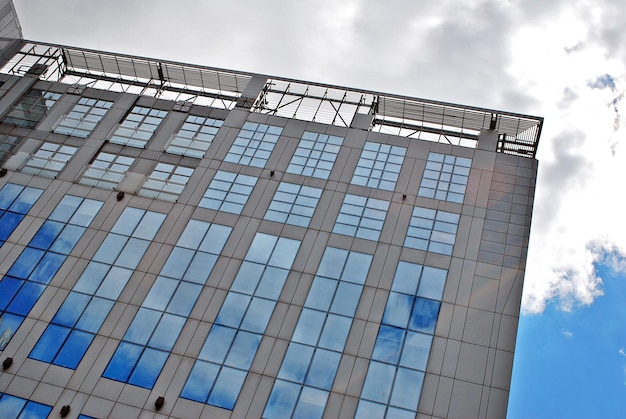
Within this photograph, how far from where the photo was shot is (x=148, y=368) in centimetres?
4394

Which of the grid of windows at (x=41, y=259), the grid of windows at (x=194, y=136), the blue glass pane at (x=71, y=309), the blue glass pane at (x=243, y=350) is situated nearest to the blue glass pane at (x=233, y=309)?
the blue glass pane at (x=243, y=350)

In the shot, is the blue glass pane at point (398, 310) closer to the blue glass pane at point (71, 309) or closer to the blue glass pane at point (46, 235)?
the blue glass pane at point (71, 309)

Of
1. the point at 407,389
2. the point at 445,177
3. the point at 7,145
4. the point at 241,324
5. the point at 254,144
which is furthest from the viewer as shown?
the point at 7,145

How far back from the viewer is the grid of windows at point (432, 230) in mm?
50750

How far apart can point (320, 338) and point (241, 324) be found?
5597 mm

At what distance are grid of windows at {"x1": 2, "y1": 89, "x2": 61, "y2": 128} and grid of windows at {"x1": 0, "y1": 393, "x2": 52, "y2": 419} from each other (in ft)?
94.3

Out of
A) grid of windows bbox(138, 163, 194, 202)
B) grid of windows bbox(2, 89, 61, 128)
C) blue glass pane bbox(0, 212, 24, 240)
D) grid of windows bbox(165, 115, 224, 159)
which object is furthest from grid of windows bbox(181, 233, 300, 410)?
grid of windows bbox(2, 89, 61, 128)

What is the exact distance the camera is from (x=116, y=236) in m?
51.8

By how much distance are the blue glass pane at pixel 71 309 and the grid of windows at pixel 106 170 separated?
11532mm

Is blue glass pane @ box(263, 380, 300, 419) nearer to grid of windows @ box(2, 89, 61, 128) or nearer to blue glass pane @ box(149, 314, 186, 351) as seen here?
blue glass pane @ box(149, 314, 186, 351)

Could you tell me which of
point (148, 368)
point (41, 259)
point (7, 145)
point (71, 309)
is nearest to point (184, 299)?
point (148, 368)

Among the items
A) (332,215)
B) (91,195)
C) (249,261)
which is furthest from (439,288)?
(91,195)

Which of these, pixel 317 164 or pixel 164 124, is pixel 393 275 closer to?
pixel 317 164

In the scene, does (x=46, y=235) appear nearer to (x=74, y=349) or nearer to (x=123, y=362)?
(x=74, y=349)
